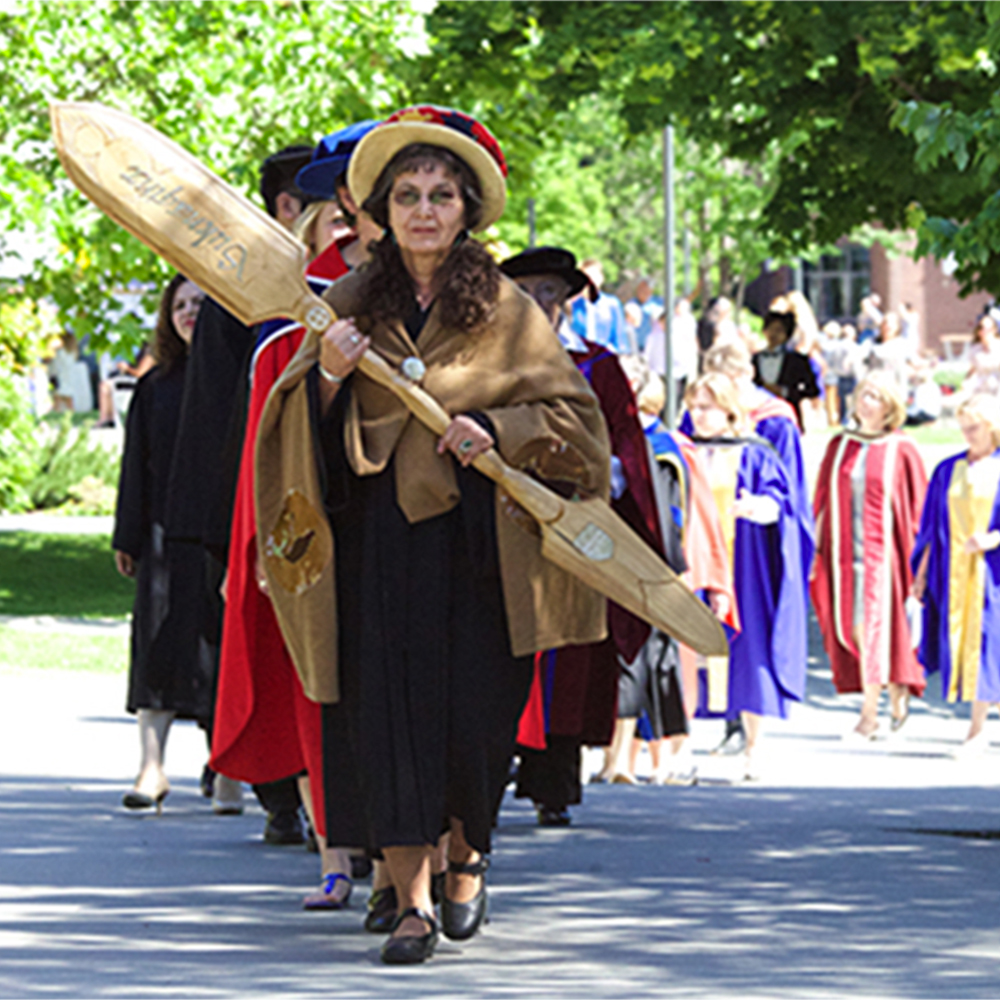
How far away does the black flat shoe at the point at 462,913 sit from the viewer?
241 inches

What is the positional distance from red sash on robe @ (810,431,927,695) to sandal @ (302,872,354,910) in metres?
5.95

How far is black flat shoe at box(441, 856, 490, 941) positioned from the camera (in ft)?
20.1

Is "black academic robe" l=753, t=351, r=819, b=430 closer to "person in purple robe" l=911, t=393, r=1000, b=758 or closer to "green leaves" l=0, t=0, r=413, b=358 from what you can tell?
"green leaves" l=0, t=0, r=413, b=358

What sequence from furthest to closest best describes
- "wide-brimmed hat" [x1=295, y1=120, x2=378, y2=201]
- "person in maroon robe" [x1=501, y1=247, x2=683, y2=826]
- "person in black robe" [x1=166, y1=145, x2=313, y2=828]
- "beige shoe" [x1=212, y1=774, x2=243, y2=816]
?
"beige shoe" [x1=212, y1=774, x2=243, y2=816], "person in maroon robe" [x1=501, y1=247, x2=683, y2=826], "person in black robe" [x1=166, y1=145, x2=313, y2=828], "wide-brimmed hat" [x1=295, y1=120, x2=378, y2=201]

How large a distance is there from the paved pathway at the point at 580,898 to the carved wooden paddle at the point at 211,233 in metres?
0.92

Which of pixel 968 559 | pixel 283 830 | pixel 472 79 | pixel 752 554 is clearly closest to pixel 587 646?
pixel 283 830

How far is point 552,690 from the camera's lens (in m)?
8.05

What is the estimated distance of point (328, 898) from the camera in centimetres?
666

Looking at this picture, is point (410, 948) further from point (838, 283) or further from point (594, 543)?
point (838, 283)

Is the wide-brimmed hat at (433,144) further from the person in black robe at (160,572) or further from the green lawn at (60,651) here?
the green lawn at (60,651)

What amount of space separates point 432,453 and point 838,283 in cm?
5656

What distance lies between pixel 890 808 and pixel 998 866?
5.48 ft

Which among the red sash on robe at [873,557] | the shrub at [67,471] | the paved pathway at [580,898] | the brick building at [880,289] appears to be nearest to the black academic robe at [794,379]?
the red sash on robe at [873,557]

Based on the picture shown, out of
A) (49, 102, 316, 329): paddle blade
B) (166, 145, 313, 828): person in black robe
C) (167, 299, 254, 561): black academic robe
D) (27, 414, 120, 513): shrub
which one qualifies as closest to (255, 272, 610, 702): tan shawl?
(49, 102, 316, 329): paddle blade
